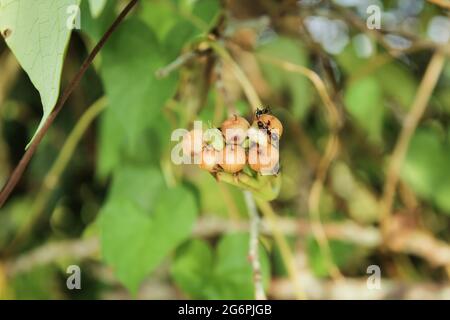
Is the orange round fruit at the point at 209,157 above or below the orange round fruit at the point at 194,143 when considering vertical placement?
below

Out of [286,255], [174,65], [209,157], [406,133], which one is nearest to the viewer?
[209,157]

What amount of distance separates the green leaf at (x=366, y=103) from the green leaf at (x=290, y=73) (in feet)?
0.18

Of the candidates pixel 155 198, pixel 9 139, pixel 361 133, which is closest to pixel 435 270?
pixel 361 133

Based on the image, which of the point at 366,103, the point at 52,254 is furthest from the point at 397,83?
the point at 52,254

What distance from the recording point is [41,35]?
1.08ft

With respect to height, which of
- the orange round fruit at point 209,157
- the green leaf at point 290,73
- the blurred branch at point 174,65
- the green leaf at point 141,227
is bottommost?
the orange round fruit at point 209,157

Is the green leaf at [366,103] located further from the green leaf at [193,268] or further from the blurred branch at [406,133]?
the green leaf at [193,268]

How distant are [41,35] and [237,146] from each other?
121mm

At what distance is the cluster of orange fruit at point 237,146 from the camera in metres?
0.33

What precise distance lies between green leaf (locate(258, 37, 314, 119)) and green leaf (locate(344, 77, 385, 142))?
0.06 metres

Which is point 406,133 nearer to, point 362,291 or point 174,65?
point 362,291

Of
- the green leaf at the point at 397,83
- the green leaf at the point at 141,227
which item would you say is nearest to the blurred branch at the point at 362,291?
the green leaf at the point at 141,227

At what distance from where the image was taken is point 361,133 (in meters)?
0.87

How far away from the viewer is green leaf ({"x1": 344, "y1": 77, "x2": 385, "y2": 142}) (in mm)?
760
